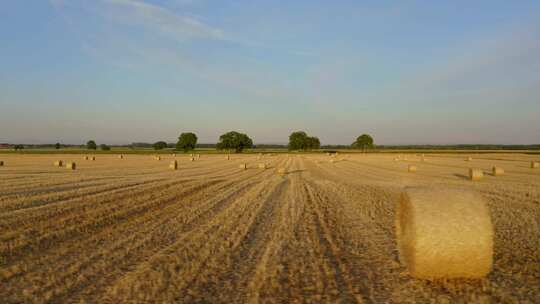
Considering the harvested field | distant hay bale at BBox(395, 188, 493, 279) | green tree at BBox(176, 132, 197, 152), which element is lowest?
the harvested field

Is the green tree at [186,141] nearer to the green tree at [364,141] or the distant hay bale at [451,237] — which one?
the green tree at [364,141]

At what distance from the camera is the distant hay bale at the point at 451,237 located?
5992 mm

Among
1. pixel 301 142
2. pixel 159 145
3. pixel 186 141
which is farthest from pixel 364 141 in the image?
pixel 159 145

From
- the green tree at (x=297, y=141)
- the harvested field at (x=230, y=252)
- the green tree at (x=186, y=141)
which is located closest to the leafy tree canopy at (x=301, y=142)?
the green tree at (x=297, y=141)

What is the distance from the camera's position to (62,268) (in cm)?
680

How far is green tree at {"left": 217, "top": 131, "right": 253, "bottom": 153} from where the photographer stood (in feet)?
390

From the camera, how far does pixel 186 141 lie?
116875mm

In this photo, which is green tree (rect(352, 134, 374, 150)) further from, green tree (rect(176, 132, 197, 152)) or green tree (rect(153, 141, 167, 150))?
green tree (rect(153, 141, 167, 150))

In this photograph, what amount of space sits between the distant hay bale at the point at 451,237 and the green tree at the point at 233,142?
11313 centimetres

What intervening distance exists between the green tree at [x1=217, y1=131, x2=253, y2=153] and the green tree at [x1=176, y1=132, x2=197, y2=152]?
24.4 ft

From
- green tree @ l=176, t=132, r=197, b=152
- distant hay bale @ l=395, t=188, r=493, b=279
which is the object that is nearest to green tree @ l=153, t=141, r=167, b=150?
green tree @ l=176, t=132, r=197, b=152

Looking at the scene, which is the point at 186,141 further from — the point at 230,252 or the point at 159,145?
the point at 230,252

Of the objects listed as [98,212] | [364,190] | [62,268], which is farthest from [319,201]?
[62,268]

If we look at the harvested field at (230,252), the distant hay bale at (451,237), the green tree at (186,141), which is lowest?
the harvested field at (230,252)
